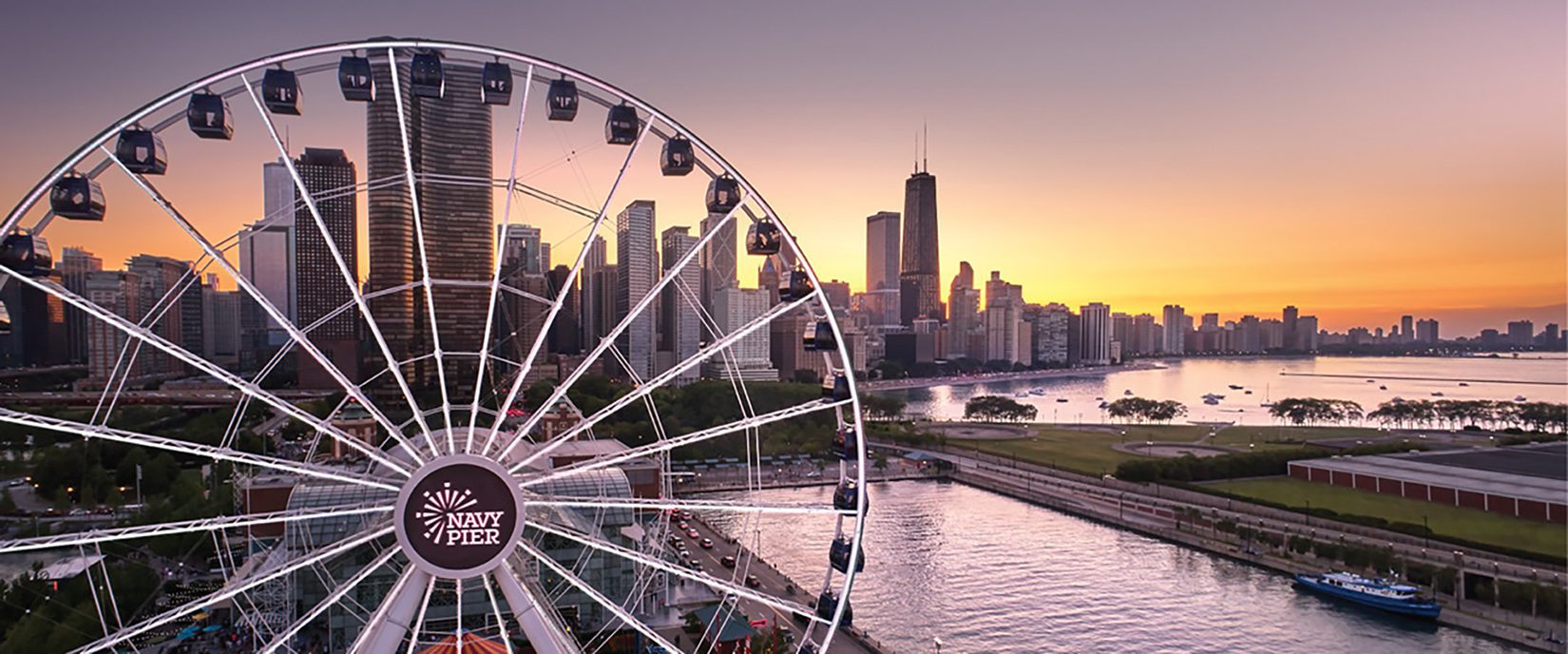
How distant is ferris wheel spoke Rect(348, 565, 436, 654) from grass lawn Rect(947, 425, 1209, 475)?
49.3 m

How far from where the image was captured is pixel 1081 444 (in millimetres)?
69562

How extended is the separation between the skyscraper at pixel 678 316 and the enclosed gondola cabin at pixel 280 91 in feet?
293

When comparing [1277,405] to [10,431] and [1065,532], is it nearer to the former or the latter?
[1065,532]

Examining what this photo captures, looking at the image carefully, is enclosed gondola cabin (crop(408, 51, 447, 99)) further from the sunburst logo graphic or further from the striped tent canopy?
the striped tent canopy

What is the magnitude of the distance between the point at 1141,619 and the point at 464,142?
92.5 meters

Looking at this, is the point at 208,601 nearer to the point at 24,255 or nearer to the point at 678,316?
the point at 24,255

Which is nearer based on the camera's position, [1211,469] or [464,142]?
[1211,469]

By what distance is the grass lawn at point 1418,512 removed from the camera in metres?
36.2

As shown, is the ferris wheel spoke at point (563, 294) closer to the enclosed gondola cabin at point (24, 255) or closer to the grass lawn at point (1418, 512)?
the enclosed gondola cabin at point (24, 255)

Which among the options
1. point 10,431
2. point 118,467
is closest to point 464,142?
point 10,431

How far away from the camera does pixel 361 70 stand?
13352mm

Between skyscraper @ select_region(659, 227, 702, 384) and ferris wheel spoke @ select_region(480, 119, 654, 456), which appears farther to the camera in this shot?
skyscraper @ select_region(659, 227, 702, 384)

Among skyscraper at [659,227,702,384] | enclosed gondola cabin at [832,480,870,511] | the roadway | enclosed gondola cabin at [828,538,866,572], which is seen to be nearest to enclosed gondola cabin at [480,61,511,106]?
enclosed gondola cabin at [832,480,870,511]

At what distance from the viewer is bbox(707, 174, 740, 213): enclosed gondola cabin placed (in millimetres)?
14359
